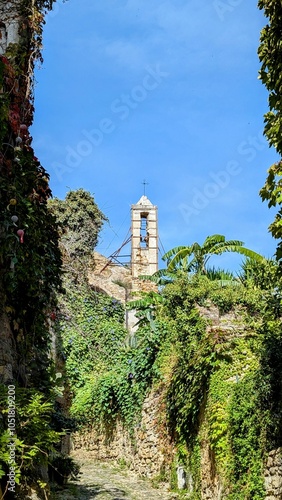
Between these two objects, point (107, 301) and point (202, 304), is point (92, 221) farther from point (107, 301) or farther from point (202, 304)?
point (202, 304)

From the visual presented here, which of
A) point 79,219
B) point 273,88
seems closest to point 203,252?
point 79,219

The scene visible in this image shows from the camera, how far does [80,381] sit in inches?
805

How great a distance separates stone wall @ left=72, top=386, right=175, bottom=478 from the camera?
1334 cm

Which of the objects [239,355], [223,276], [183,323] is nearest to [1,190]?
[239,355]

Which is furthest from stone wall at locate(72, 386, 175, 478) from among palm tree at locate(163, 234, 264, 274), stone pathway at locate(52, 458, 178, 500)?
palm tree at locate(163, 234, 264, 274)

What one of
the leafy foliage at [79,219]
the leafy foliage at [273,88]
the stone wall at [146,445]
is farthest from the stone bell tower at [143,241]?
the leafy foliage at [273,88]

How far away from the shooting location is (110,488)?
12625mm

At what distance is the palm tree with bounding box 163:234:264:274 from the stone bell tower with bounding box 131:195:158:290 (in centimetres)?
626

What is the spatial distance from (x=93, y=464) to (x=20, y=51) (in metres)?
12.7

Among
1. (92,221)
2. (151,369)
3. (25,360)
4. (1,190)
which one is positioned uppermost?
(92,221)
